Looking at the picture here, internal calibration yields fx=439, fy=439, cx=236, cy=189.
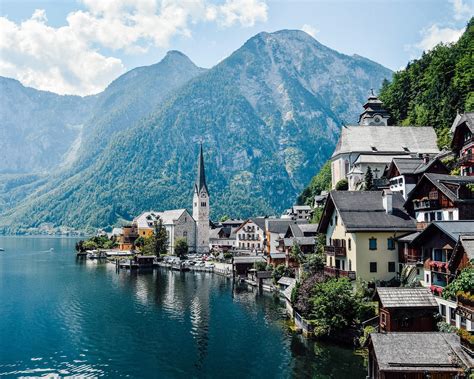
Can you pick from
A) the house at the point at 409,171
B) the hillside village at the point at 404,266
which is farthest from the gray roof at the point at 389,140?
the house at the point at 409,171

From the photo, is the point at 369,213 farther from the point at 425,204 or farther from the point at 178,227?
the point at 178,227

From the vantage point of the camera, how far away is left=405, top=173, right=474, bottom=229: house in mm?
42062

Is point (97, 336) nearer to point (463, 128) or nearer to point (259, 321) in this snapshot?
point (259, 321)

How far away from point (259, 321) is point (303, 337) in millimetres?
10093

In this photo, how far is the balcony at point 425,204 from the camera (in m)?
45.5

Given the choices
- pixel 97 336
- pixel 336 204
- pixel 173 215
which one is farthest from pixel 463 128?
pixel 173 215

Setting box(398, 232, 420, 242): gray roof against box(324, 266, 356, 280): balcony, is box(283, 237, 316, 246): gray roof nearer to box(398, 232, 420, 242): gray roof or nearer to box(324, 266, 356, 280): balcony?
box(324, 266, 356, 280): balcony

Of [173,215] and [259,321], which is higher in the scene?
[173,215]

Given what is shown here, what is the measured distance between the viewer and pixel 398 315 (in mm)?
36562

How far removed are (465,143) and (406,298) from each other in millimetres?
33613

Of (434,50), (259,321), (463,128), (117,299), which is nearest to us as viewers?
(259,321)

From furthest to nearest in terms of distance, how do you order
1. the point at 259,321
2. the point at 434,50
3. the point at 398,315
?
1. the point at 434,50
2. the point at 259,321
3. the point at 398,315

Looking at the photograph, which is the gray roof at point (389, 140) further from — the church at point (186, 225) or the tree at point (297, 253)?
the church at point (186, 225)

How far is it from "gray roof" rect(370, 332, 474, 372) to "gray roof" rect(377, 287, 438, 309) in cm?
758
